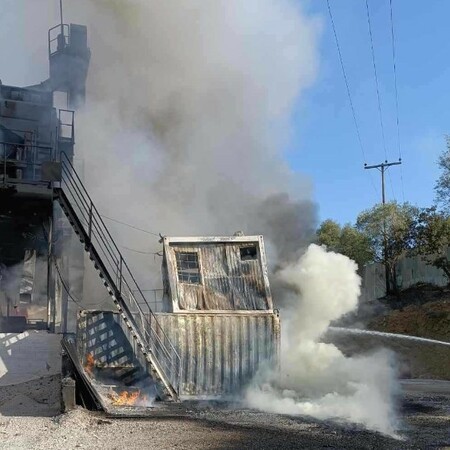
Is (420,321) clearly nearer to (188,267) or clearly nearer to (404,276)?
(404,276)

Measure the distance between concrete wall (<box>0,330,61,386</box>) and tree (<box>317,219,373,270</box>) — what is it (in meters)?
27.5

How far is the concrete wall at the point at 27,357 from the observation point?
11.8 m

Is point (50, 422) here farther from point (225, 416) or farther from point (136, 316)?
point (136, 316)

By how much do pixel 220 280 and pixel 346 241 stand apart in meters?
28.6

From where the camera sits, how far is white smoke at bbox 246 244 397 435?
38.6ft

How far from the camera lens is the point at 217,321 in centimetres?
1284

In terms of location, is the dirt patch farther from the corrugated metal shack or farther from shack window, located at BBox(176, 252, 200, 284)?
shack window, located at BBox(176, 252, 200, 284)

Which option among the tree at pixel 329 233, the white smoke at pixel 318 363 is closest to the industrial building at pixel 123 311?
the white smoke at pixel 318 363

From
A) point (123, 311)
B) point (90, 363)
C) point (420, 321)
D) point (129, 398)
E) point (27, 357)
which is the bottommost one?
point (129, 398)

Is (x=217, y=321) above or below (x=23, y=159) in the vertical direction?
below

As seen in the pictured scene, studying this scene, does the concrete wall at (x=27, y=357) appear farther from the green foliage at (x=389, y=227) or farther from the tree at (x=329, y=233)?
the tree at (x=329, y=233)

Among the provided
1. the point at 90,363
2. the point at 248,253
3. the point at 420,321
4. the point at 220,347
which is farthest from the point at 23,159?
the point at 420,321

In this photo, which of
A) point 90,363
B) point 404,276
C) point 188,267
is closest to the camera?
point 90,363

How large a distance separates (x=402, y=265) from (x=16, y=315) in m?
26.6
